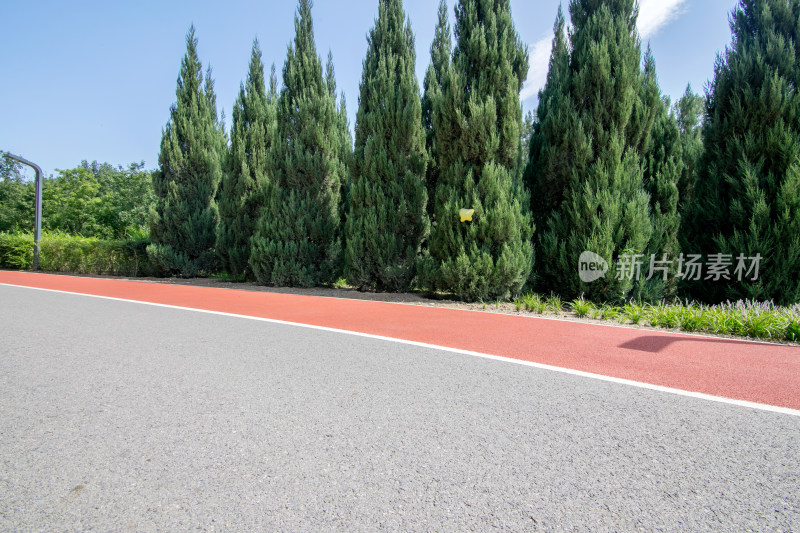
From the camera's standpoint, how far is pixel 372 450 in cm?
250

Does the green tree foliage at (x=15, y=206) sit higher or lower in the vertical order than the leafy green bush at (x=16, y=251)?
higher

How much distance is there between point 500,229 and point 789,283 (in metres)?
5.51

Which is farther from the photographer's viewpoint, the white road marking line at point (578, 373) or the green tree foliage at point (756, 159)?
the green tree foliage at point (756, 159)

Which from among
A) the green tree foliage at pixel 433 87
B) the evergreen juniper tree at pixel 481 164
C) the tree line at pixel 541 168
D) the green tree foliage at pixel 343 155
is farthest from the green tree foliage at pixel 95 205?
the evergreen juniper tree at pixel 481 164

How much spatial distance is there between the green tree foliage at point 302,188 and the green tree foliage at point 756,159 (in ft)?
30.7

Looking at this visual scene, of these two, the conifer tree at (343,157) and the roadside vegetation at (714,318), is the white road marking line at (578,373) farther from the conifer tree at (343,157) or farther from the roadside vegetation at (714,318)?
the conifer tree at (343,157)

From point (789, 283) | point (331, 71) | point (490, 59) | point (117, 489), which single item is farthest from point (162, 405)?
point (331, 71)

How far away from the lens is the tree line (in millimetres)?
8523

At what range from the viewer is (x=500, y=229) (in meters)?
9.31

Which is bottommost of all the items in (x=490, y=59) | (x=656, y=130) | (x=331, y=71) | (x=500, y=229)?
(x=500, y=229)

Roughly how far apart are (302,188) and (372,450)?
1130cm

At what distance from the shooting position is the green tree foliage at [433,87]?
11.3m

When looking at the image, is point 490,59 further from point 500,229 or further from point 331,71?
point 331,71

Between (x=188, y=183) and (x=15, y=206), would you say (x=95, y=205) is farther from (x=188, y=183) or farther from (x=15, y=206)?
(x=188, y=183)
